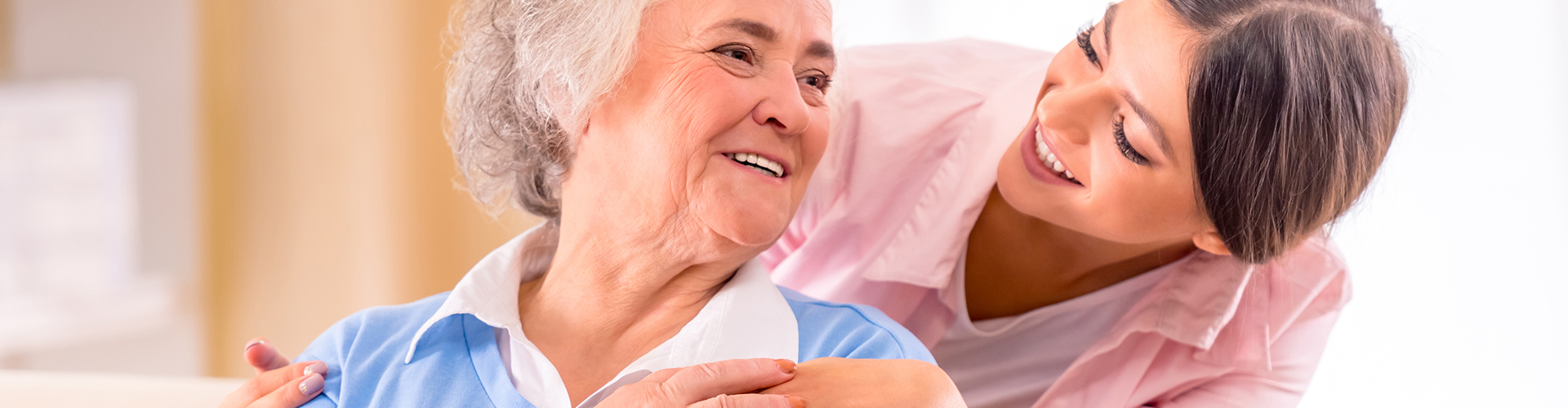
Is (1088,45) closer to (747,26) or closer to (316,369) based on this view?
(747,26)

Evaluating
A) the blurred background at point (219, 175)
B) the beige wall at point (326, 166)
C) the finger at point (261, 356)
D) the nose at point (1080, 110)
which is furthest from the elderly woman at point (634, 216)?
the beige wall at point (326, 166)

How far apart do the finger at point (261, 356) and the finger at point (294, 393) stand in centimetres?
16

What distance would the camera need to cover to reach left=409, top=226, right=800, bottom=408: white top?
1142 millimetres

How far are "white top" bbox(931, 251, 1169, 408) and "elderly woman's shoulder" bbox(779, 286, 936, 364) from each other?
0.41m

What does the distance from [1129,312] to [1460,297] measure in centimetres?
96

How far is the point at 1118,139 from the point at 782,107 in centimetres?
42

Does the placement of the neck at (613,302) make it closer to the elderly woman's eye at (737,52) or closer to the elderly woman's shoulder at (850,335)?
the elderly woman's shoulder at (850,335)

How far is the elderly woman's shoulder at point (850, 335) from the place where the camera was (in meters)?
1.14

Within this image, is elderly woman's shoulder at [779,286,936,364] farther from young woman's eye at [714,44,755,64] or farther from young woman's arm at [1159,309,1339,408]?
young woman's arm at [1159,309,1339,408]

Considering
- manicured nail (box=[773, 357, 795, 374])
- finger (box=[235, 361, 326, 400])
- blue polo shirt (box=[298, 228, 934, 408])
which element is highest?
manicured nail (box=[773, 357, 795, 374])

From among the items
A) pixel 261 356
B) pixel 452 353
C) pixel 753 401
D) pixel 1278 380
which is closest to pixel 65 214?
pixel 261 356

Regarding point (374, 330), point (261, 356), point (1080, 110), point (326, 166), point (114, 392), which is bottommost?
point (326, 166)

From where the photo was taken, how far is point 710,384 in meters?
0.98

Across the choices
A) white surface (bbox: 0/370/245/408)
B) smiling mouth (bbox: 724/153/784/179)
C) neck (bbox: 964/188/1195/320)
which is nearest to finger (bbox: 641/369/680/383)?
smiling mouth (bbox: 724/153/784/179)
